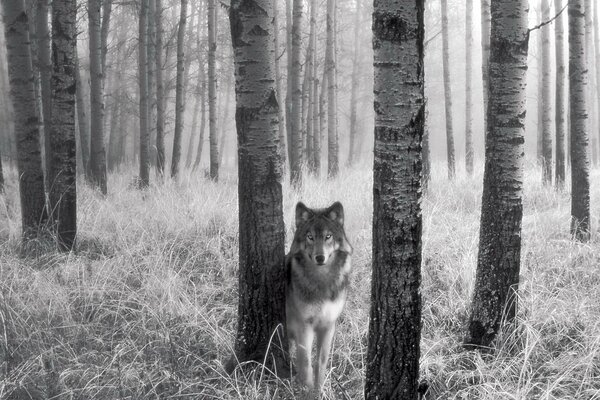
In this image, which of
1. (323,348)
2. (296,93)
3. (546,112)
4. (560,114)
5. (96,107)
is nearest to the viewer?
(323,348)

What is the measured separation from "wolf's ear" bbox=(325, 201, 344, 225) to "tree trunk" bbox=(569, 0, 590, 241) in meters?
4.20

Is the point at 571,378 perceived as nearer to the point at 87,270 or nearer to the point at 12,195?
the point at 87,270

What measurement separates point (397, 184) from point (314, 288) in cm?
158

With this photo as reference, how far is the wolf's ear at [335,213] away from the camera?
13.4ft

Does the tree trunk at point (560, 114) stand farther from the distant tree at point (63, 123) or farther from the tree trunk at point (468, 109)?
the distant tree at point (63, 123)

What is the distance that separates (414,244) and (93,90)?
11.0 metres

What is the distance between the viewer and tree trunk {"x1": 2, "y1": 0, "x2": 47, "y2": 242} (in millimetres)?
6930

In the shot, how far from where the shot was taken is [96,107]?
462 inches

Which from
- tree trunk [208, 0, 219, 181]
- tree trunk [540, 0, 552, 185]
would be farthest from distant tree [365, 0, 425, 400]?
tree trunk [208, 0, 219, 181]

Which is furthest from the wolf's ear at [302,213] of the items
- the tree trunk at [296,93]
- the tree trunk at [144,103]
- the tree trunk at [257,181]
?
the tree trunk at [144,103]

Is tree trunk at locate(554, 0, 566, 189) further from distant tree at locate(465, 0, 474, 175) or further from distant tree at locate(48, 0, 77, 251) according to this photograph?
distant tree at locate(48, 0, 77, 251)

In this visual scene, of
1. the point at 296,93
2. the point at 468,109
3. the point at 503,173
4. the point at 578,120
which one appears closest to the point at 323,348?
the point at 503,173

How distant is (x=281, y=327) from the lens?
3885 mm

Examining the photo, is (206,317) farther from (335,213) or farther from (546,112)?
(546,112)
